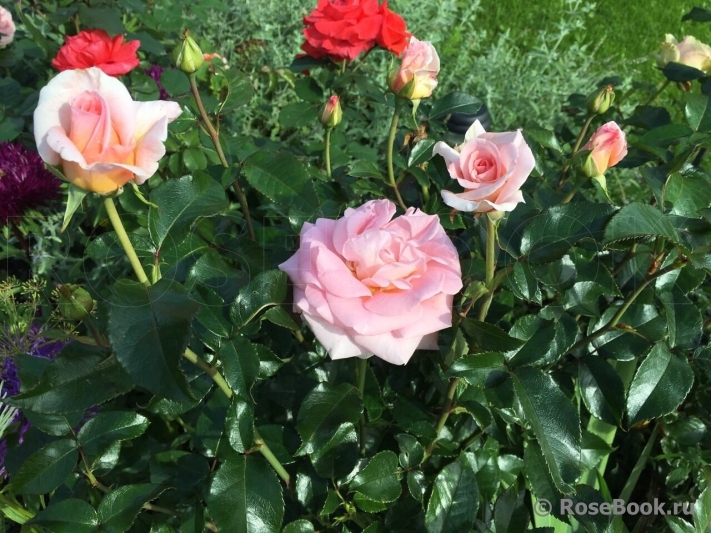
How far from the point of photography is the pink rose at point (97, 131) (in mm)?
562

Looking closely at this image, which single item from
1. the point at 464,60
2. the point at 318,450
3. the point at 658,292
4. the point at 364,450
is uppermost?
the point at 658,292

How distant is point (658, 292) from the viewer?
0.89 m

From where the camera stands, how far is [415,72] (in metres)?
0.91

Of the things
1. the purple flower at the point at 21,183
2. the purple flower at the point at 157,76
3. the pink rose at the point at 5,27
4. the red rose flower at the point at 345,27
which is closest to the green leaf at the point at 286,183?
the red rose flower at the point at 345,27

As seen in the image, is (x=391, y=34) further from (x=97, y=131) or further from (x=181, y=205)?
(x=97, y=131)

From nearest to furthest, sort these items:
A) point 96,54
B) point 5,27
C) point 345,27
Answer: point 345,27, point 96,54, point 5,27

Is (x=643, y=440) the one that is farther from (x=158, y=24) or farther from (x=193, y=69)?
(x=158, y=24)

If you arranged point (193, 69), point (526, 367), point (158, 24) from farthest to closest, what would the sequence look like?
point (158, 24) < point (193, 69) < point (526, 367)

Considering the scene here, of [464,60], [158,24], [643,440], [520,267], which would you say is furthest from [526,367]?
[464,60]

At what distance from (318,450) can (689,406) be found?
36.0 inches

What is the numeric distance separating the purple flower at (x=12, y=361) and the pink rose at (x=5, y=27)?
0.81m

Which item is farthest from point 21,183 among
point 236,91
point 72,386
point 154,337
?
point 154,337

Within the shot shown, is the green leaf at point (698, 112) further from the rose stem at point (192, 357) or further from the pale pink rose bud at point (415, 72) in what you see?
the rose stem at point (192, 357)

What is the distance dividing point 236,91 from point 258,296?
434mm
